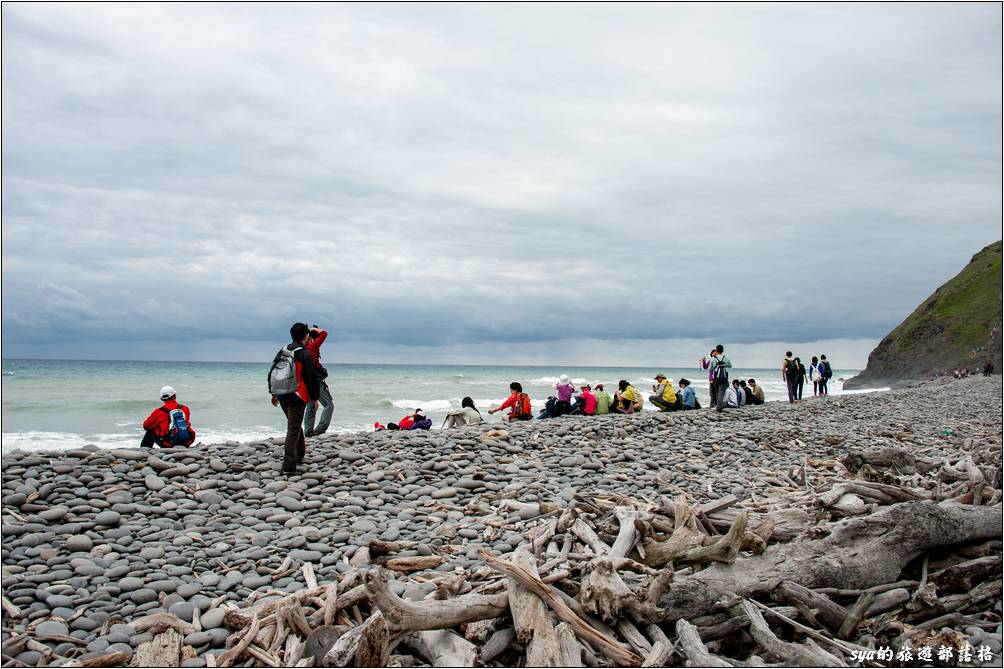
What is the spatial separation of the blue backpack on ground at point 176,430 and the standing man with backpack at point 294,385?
2.91 metres

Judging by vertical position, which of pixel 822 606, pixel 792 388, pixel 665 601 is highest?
pixel 792 388

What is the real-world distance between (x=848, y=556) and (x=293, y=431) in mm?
7582

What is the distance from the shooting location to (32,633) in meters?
5.77

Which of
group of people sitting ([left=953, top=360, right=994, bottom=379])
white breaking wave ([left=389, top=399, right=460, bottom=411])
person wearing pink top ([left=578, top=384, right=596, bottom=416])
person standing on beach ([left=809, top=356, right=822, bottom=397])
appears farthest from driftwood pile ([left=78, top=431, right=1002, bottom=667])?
group of people sitting ([left=953, top=360, right=994, bottom=379])

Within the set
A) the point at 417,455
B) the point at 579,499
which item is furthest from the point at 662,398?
the point at 579,499

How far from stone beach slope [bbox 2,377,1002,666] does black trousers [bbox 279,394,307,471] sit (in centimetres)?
26

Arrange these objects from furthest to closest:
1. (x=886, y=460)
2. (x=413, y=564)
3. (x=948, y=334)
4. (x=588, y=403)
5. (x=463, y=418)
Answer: (x=948, y=334)
(x=588, y=403)
(x=463, y=418)
(x=886, y=460)
(x=413, y=564)

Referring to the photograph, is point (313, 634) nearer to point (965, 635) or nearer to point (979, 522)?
point (965, 635)

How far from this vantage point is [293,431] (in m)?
10.6

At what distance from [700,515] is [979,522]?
94.2 inches

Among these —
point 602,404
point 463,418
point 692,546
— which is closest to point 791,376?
point 602,404

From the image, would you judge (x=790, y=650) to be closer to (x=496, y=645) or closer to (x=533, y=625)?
(x=533, y=625)

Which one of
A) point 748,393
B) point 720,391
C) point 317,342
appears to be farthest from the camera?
point 748,393

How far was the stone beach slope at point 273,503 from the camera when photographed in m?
6.41
